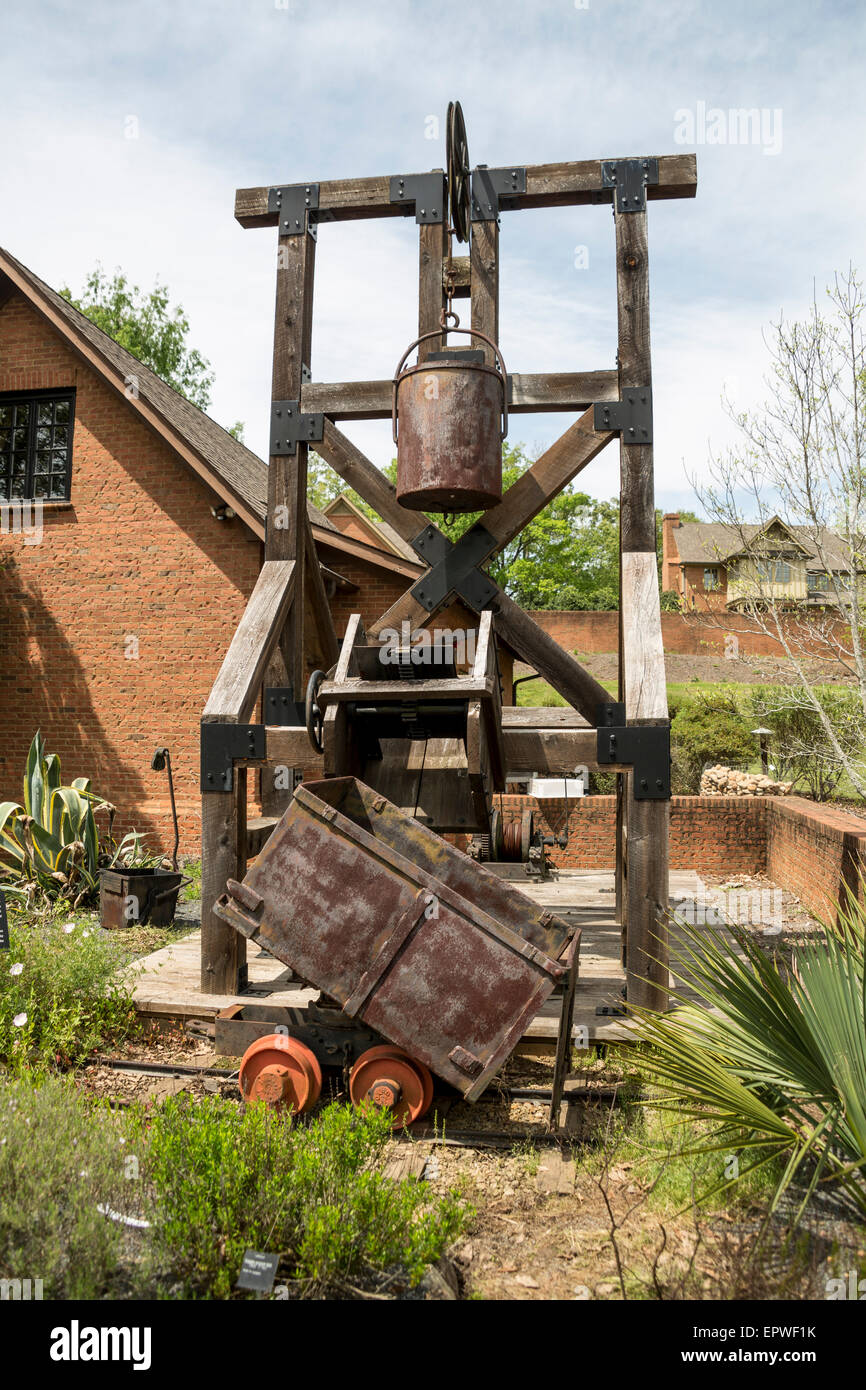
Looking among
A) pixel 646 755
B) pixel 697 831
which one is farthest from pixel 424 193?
pixel 697 831

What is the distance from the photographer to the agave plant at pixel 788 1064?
9.80 feet

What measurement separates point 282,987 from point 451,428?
341 centimetres

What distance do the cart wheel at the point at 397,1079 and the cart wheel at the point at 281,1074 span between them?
0.63 ft

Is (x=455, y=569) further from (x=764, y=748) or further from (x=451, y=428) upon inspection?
(x=764, y=748)

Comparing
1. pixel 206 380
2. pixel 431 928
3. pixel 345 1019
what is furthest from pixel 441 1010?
pixel 206 380

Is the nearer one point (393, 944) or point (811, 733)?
point (393, 944)

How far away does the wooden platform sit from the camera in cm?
488

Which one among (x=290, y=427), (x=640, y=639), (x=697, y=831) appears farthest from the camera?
(x=697, y=831)

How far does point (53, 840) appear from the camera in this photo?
8945mm

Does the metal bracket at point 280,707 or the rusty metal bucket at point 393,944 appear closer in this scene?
the rusty metal bucket at point 393,944

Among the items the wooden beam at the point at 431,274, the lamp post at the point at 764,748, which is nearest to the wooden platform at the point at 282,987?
the wooden beam at the point at 431,274

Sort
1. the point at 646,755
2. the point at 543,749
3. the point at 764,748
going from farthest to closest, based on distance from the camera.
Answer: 1. the point at 764,748
2. the point at 543,749
3. the point at 646,755

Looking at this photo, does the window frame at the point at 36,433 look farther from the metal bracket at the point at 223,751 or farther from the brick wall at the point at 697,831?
the metal bracket at the point at 223,751

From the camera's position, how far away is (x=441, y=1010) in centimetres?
399
